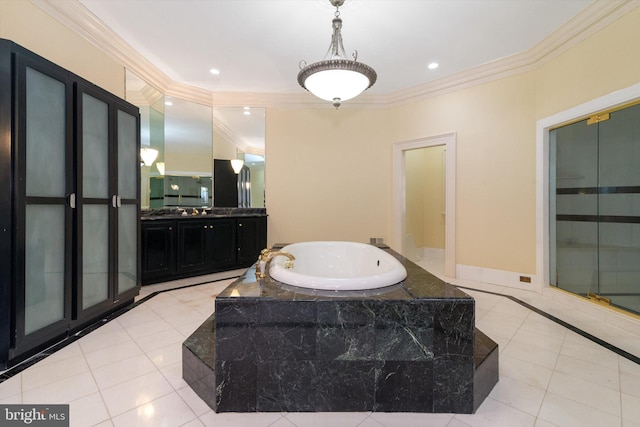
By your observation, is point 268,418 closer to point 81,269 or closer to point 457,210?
point 81,269

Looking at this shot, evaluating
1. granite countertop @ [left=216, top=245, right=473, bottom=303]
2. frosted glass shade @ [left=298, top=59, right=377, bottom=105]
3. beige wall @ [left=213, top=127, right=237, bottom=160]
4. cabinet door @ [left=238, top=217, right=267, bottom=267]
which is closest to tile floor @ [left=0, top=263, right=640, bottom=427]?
granite countertop @ [left=216, top=245, right=473, bottom=303]

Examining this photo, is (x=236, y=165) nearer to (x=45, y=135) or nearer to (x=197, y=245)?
(x=197, y=245)

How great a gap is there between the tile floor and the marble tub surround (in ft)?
0.23

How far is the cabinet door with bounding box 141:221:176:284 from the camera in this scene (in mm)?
3238

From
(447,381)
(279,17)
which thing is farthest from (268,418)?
(279,17)

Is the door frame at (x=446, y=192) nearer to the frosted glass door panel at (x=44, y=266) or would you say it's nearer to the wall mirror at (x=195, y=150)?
the wall mirror at (x=195, y=150)

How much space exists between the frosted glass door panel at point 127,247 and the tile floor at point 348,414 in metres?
0.40

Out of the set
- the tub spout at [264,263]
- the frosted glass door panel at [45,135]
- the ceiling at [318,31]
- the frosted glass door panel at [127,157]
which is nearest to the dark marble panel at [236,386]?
the tub spout at [264,263]

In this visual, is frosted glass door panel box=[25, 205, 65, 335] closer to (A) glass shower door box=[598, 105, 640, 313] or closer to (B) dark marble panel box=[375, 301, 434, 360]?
(B) dark marble panel box=[375, 301, 434, 360]

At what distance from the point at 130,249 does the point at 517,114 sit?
4.43 metres

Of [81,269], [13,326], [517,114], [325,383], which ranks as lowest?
[325,383]

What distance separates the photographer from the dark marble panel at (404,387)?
1283 mm

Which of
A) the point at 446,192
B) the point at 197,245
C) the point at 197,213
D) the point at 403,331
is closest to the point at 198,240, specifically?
the point at 197,245

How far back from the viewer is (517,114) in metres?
3.17
